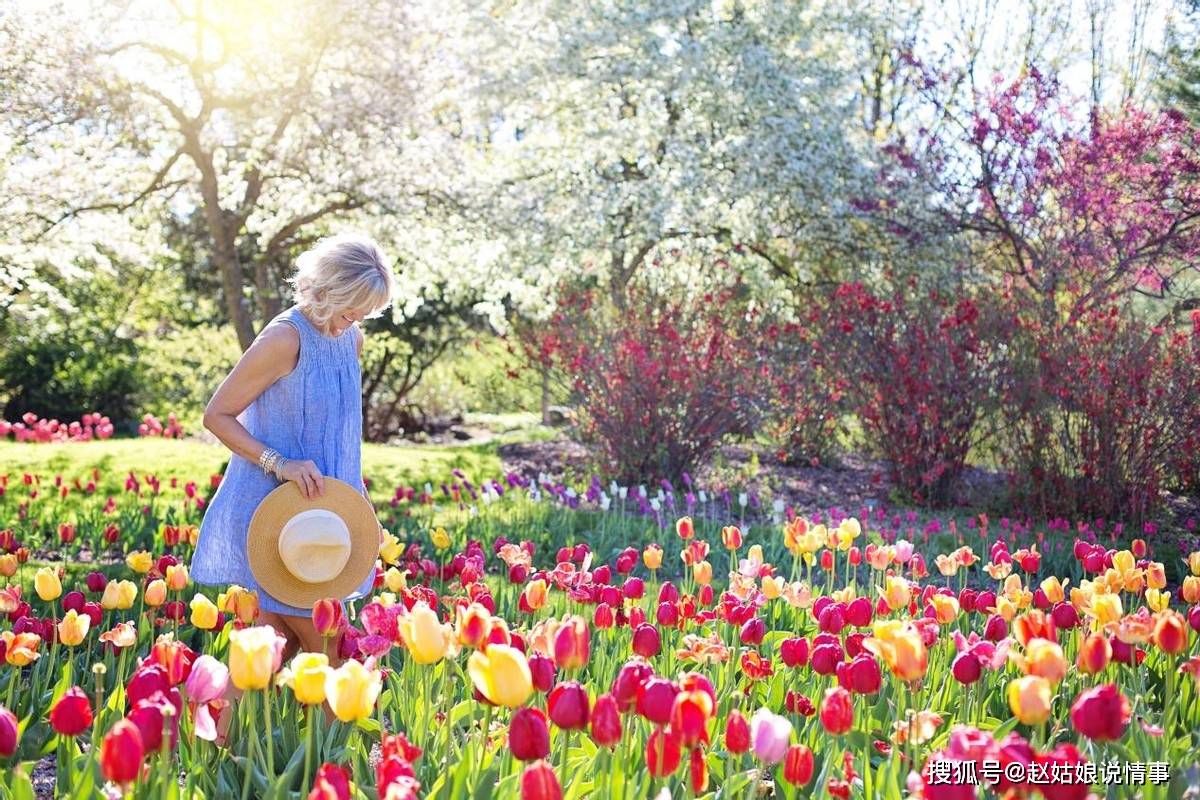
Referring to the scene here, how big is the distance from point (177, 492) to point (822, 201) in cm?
779

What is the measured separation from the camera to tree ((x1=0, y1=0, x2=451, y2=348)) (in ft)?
26.9

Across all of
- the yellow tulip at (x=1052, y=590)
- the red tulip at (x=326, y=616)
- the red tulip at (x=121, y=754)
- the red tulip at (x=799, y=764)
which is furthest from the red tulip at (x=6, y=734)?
the yellow tulip at (x=1052, y=590)

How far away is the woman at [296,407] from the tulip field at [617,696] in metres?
0.17

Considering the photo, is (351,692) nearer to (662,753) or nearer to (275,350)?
(662,753)

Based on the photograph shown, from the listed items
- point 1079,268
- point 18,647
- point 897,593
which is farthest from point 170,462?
point 1079,268

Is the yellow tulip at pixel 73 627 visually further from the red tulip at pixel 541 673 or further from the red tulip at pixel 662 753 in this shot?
the red tulip at pixel 662 753

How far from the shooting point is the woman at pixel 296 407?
9.13 feet

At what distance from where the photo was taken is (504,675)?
162cm

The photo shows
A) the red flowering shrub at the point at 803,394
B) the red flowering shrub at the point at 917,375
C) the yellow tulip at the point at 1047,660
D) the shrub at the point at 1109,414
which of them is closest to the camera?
the yellow tulip at the point at 1047,660

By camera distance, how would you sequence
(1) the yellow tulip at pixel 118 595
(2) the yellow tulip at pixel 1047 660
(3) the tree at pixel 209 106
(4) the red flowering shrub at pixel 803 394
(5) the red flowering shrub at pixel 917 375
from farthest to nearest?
(4) the red flowering shrub at pixel 803 394 < (3) the tree at pixel 209 106 < (5) the red flowering shrub at pixel 917 375 < (1) the yellow tulip at pixel 118 595 < (2) the yellow tulip at pixel 1047 660

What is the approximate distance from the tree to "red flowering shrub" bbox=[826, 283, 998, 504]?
156 inches

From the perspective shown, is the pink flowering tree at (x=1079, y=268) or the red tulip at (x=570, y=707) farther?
the pink flowering tree at (x=1079, y=268)

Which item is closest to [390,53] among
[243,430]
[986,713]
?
[243,430]

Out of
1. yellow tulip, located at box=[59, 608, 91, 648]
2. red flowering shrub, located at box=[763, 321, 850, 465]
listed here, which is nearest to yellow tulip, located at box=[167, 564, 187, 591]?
yellow tulip, located at box=[59, 608, 91, 648]
